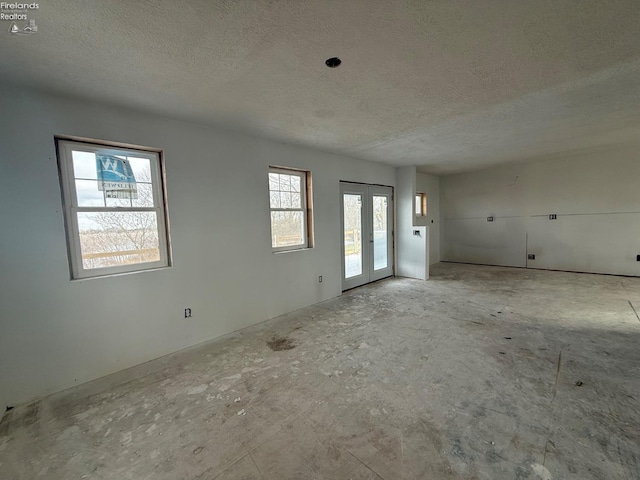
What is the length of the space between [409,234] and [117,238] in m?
5.32

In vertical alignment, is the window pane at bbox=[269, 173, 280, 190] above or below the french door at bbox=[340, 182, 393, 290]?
above

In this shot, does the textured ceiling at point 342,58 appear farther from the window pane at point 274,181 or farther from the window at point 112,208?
the window pane at point 274,181

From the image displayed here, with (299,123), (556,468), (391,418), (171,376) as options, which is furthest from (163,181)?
(556,468)

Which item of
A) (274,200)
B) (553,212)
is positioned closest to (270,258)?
(274,200)

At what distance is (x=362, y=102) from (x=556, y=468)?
3036 millimetres

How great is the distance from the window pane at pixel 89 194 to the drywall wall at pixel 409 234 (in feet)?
17.6

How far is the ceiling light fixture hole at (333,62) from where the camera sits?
186 cm

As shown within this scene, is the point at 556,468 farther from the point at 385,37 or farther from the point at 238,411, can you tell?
the point at 385,37

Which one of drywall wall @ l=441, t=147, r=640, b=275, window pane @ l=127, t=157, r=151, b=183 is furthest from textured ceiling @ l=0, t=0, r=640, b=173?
drywall wall @ l=441, t=147, r=640, b=275

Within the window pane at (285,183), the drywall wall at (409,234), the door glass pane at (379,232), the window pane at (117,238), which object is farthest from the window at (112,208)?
the drywall wall at (409,234)

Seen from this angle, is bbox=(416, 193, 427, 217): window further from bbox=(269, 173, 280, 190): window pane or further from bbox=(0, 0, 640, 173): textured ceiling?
bbox=(269, 173, 280, 190): window pane

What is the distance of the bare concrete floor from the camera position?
150cm

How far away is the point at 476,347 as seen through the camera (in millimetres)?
2777

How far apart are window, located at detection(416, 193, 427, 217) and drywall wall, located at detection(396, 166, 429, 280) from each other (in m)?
1.67
